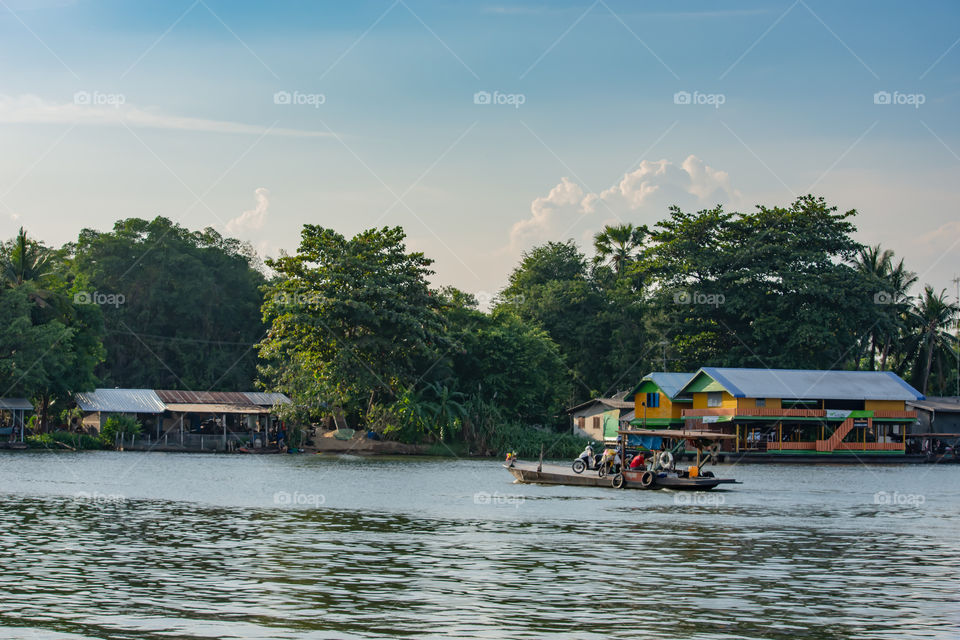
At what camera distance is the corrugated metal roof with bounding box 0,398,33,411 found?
60.2m

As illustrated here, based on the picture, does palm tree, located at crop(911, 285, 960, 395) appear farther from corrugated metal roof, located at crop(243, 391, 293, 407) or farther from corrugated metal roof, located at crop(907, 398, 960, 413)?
corrugated metal roof, located at crop(243, 391, 293, 407)

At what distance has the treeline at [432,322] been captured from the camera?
2502 inches

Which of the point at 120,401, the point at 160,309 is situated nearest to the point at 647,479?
the point at 120,401

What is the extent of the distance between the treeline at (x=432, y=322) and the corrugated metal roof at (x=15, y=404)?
716 millimetres

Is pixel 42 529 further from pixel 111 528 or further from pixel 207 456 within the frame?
pixel 207 456

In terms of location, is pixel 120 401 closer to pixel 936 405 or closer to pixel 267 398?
pixel 267 398

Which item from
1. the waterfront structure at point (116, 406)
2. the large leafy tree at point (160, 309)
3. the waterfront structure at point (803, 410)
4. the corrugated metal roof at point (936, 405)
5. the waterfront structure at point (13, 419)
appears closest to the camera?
the waterfront structure at point (13, 419)

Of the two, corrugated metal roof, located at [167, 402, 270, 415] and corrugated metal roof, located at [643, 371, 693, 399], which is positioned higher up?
corrugated metal roof, located at [643, 371, 693, 399]

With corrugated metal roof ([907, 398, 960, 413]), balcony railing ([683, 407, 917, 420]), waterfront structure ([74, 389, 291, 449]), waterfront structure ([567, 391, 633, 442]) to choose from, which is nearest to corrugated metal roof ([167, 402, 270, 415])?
waterfront structure ([74, 389, 291, 449])

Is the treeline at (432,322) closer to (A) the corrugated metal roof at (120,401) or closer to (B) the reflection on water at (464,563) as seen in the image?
(A) the corrugated metal roof at (120,401)

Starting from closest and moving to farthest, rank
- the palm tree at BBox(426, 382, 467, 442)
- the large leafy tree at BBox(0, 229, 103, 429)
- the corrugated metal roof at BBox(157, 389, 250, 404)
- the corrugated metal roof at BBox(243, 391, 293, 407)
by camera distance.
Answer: the large leafy tree at BBox(0, 229, 103, 429), the palm tree at BBox(426, 382, 467, 442), the corrugated metal roof at BBox(157, 389, 250, 404), the corrugated metal roof at BBox(243, 391, 293, 407)

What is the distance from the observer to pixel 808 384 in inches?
2689

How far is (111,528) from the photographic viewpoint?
2348 centimetres

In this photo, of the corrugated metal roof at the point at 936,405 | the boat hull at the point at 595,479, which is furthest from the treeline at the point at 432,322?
the boat hull at the point at 595,479
